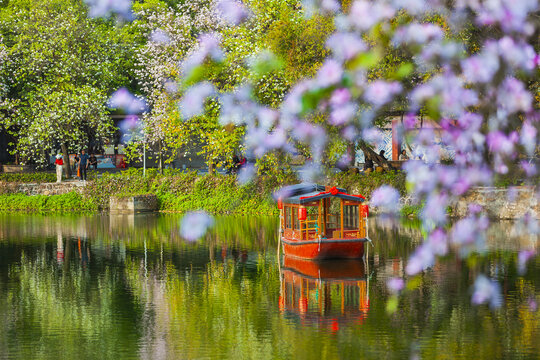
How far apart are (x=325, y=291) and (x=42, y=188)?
3466 cm

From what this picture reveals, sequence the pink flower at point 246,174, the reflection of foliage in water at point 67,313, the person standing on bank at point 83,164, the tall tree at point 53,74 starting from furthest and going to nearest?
the person standing on bank at point 83,164 → the tall tree at point 53,74 → the pink flower at point 246,174 → the reflection of foliage in water at point 67,313

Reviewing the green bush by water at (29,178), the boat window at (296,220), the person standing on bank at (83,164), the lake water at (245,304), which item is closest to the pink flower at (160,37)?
the person standing on bank at (83,164)

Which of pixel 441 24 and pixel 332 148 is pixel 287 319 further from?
pixel 332 148

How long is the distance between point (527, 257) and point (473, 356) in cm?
1359

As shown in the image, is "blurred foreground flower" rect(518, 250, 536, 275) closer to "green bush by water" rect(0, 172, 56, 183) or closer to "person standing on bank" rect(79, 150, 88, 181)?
"person standing on bank" rect(79, 150, 88, 181)

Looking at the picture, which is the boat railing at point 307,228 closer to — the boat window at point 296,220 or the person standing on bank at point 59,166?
A: the boat window at point 296,220

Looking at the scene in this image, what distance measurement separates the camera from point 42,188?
177 ft

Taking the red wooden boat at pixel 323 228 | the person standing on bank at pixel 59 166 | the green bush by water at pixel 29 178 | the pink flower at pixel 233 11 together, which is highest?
the pink flower at pixel 233 11

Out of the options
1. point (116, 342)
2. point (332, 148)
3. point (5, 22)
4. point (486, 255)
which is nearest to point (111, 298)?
point (116, 342)

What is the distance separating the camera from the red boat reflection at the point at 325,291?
774 inches

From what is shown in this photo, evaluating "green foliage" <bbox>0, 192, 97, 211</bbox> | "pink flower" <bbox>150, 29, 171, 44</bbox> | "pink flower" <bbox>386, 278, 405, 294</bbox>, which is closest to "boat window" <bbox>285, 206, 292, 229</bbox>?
"pink flower" <bbox>386, 278, 405, 294</bbox>

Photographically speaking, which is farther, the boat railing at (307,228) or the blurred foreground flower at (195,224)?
the blurred foreground flower at (195,224)

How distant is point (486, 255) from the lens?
29188 millimetres

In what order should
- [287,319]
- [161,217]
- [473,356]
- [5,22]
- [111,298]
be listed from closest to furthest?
[473,356], [287,319], [111,298], [161,217], [5,22]
